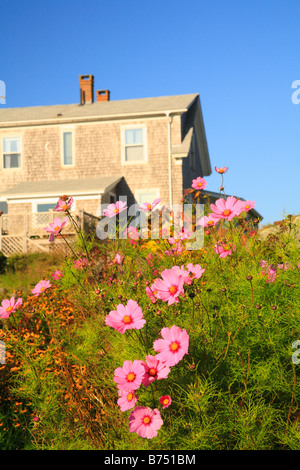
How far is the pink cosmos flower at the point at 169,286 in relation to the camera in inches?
96.7

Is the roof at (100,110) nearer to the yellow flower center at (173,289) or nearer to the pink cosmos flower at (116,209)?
the pink cosmos flower at (116,209)

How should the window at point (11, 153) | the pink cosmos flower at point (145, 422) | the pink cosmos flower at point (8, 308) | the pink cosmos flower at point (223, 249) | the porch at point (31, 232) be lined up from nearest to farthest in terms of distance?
the pink cosmos flower at point (145, 422)
the pink cosmos flower at point (223, 249)
the pink cosmos flower at point (8, 308)
the porch at point (31, 232)
the window at point (11, 153)

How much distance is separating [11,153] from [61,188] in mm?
3772

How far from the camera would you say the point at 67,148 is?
19.5 meters

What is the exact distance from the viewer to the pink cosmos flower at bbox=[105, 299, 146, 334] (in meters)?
2.40

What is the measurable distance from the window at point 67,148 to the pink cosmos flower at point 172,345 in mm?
17800

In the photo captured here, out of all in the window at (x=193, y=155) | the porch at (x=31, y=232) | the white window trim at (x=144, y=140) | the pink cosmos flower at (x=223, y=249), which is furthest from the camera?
the window at (x=193, y=155)

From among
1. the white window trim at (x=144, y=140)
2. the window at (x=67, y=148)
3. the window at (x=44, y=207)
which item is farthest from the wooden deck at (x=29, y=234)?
the white window trim at (x=144, y=140)

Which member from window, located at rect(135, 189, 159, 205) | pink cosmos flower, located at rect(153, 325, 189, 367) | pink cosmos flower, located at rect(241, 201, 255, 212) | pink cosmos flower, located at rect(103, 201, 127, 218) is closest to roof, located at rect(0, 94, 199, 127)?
window, located at rect(135, 189, 159, 205)

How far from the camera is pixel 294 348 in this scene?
2895 millimetres

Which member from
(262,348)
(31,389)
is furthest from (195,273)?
(31,389)

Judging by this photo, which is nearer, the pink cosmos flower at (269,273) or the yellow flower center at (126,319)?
the yellow flower center at (126,319)

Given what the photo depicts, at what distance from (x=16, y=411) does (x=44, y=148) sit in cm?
1693

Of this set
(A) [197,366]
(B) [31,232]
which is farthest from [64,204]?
(B) [31,232]
